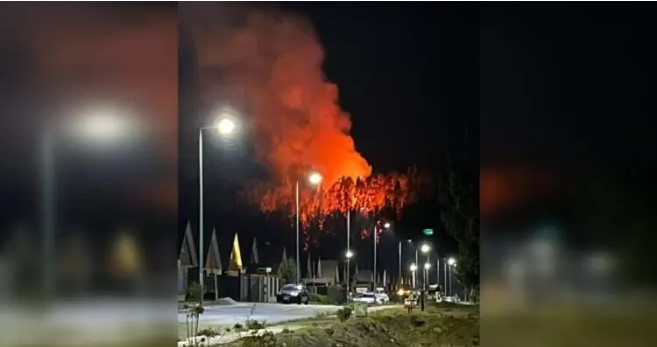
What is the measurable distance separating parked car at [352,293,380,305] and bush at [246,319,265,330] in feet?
1.16

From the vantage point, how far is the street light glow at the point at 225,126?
255cm

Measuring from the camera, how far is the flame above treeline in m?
2.56

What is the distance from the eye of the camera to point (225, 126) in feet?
8.38

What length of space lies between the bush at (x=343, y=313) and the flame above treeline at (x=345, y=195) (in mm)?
325

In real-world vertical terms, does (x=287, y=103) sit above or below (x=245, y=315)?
above

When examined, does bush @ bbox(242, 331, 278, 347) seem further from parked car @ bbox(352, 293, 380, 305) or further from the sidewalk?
parked car @ bbox(352, 293, 380, 305)

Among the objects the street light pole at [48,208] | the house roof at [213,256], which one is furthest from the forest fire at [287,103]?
the street light pole at [48,208]

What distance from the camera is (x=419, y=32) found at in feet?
8.38

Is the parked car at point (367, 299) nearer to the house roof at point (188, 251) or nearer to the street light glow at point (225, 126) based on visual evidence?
the house roof at point (188, 251)

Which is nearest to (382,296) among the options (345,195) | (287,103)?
(345,195)

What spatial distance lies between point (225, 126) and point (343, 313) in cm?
82

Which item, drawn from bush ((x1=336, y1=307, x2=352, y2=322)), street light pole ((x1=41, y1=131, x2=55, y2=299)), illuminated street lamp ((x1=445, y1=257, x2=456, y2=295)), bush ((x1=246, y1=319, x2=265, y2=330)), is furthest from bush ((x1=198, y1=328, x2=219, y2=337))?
illuminated street lamp ((x1=445, y1=257, x2=456, y2=295))

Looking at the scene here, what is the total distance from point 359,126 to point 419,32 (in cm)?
41

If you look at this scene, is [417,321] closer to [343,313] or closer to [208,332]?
[343,313]
